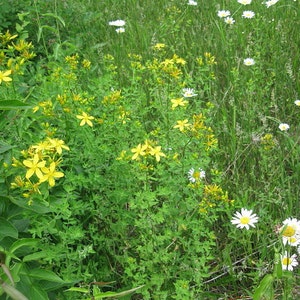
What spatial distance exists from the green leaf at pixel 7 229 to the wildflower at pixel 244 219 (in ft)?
2.61

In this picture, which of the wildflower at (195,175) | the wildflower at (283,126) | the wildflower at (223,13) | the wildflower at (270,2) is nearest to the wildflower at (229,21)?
the wildflower at (223,13)

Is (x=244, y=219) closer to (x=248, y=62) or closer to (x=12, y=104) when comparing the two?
(x=12, y=104)

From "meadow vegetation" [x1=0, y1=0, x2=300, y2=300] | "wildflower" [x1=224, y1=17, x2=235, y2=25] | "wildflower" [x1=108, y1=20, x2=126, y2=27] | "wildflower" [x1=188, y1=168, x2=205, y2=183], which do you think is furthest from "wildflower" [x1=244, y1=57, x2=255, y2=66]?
"wildflower" [x1=188, y1=168, x2=205, y2=183]

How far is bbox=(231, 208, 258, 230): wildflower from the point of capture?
6.39 ft

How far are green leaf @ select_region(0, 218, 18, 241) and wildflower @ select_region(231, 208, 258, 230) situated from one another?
80cm

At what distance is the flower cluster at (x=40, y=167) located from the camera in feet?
4.41

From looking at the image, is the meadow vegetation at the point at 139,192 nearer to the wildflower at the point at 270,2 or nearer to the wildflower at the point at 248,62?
the wildflower at the point at 248,62

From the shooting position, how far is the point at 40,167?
1.34 meters

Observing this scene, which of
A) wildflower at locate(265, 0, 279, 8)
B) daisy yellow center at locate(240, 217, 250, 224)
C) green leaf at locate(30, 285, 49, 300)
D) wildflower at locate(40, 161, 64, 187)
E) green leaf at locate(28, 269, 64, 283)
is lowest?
green leaf at locate(30, 285, 49, 300)

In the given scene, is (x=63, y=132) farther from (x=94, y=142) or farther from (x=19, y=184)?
(x=19, y=184)

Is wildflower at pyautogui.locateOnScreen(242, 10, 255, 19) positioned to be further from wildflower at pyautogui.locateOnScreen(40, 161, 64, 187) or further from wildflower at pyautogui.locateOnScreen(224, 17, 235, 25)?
wildflower at pyautogui.locateOnScreen(40, 161, 64, 187)

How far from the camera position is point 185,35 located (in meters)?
3.55

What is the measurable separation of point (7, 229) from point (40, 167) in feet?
0.81

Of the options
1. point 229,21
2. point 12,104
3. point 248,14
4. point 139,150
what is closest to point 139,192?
point 139,150
